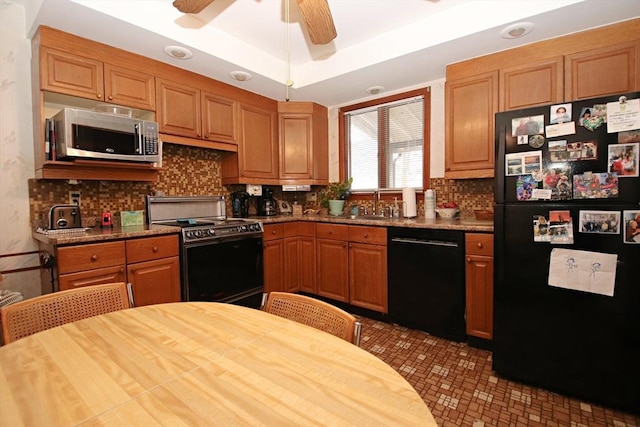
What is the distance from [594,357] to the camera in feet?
5.41

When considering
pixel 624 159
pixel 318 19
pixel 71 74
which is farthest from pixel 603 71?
pixel 71 74

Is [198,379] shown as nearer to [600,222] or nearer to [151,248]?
[151,248]

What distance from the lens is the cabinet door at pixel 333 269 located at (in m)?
3.02

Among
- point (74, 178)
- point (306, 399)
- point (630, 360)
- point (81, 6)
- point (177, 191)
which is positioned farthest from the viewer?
point (177, 191)

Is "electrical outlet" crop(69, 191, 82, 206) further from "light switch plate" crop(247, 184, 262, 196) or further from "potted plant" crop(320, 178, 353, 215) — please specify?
"potted plant" crop(320, 178, 353, 215)

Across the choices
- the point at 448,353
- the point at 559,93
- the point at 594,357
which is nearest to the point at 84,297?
the point at 448,353

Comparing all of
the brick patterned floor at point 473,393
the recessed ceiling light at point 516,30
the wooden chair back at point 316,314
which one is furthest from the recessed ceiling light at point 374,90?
the wooden chair back at point 316,314

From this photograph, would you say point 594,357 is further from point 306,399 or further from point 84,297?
point 84,297

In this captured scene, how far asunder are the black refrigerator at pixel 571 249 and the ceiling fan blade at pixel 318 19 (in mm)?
1194

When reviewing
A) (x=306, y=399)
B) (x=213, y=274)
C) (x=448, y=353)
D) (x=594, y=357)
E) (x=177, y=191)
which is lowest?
(x=448, y=353)

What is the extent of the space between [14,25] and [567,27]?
3.83 meters

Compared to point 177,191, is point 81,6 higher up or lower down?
higher up

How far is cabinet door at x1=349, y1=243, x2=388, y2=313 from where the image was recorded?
2.76 m

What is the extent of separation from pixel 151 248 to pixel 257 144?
164 centimetres
